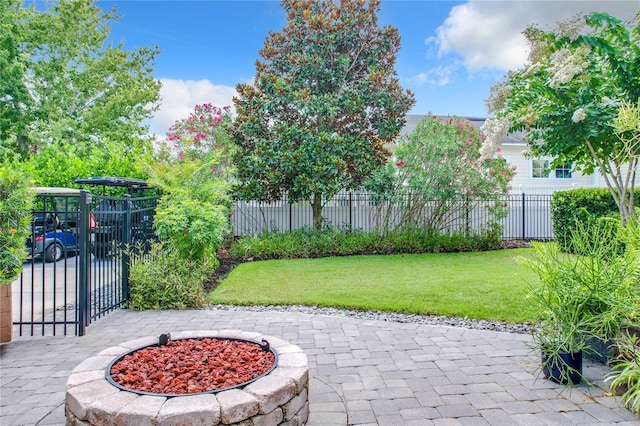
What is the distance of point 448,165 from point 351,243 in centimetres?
311

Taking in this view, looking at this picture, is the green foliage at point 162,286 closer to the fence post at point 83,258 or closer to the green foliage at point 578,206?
the fence post at point 83,258

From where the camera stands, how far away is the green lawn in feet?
17.5

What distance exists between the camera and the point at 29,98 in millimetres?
16578

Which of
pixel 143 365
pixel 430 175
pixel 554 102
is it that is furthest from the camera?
pixel 430 175

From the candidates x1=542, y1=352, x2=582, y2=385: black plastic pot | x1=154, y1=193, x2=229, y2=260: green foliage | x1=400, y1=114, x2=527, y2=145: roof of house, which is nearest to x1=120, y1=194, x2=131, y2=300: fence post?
x1=154, y1=193, x2=229, y2=260: green foliage

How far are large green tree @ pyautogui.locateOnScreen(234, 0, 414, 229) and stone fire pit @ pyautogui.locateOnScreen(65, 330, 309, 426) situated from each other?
302 inches

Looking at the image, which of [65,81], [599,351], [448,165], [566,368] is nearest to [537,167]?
[448,165]

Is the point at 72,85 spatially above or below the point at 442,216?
above

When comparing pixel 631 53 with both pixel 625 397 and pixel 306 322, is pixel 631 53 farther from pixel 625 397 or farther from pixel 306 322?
pixel 306 322

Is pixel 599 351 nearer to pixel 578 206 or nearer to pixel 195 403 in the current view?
pixel 195 403

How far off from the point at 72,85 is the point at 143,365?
18931mm

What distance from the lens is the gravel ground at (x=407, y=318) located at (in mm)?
4637

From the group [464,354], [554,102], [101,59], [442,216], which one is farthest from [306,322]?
[101,59]

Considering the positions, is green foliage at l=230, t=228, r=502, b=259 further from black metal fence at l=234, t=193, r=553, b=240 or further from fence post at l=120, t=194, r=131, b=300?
fence post at l=120, t=194, r=131, b=300
